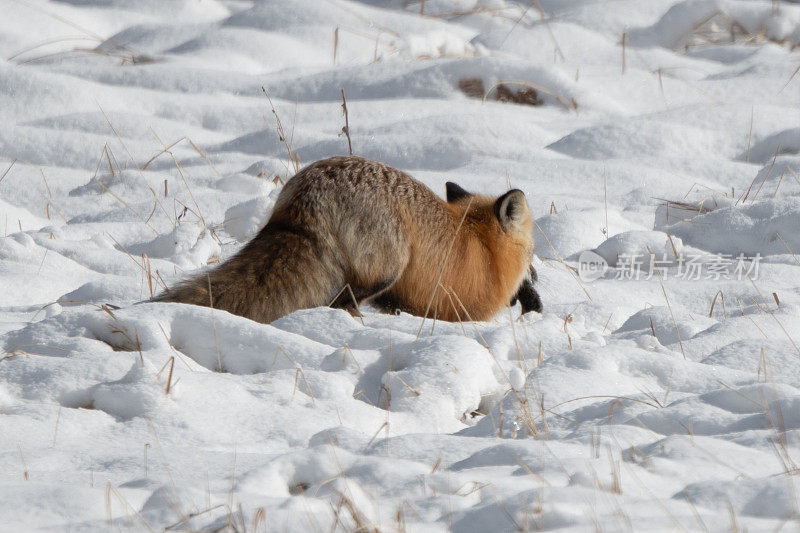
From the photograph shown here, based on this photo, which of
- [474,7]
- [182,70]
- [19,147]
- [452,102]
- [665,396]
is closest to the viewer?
[665,396]

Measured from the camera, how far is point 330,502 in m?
2.34

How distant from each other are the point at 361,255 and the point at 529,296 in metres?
1.33

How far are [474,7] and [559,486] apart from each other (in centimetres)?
1123

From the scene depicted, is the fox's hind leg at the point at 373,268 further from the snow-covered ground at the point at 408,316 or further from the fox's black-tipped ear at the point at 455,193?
the fox's black-tipped ear at the point at 455,193

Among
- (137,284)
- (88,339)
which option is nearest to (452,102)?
(137,284)

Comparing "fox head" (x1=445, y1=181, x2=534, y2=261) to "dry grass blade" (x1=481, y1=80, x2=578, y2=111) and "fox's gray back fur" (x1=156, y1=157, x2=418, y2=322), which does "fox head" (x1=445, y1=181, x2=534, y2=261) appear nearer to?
"fox's gray back fur" (x1=156, y1=157, x2=418, y2=322)

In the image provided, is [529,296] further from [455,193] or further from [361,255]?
[361,255]

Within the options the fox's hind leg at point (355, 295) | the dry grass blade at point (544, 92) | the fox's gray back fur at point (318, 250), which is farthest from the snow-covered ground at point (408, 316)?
the fox's gray back fur at point (318, 250)

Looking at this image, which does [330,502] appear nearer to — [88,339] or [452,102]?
[88,339]

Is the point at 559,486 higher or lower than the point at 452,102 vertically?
higher

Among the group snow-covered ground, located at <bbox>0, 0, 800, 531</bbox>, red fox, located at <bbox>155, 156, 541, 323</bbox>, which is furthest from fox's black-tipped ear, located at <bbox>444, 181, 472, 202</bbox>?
snow-covered ground, located at <bbox>0, 0, 800, 531</bbox>

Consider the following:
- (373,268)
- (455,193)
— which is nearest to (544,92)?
(455,193)

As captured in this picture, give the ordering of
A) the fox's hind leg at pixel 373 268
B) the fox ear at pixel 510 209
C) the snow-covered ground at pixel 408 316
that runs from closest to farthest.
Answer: the snow-covered ground at pixel 408 316 → the fox's hind leg at pixel 373 268 → the fox ear at pixel 510 209

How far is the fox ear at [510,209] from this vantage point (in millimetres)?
5324
